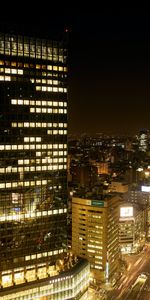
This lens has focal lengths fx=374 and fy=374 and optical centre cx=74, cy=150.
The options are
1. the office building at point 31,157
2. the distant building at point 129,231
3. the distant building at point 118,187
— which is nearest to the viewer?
the office building at point 31,157

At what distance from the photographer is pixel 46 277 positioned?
6719 cm

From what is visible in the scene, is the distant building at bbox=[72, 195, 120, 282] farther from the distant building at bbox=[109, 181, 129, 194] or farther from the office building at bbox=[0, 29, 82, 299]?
the distant building at bbox=[109, 181, 129, 194]

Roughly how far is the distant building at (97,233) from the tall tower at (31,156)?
23.0 m

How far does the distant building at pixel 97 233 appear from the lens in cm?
9081

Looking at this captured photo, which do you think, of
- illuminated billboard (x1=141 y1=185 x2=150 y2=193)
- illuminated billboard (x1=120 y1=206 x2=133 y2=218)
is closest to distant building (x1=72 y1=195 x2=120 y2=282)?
illuminated billboard (x1=120 y1=206 x2=133 y2=218)

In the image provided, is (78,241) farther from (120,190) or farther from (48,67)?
(120,190)

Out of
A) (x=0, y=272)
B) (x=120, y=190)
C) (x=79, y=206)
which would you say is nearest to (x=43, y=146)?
(x=0, y=272)

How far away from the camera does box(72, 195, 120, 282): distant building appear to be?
90812mm

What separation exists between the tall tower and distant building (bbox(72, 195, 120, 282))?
22953mm

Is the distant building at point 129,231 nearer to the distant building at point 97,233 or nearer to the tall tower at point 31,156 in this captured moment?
the distant building at point 97,233

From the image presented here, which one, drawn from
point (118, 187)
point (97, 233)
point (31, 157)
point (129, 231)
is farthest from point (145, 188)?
point (31, 157)

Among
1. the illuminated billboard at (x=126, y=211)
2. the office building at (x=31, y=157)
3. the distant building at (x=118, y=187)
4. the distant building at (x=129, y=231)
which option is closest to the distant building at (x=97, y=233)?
the distant building at (x=129, y=231)

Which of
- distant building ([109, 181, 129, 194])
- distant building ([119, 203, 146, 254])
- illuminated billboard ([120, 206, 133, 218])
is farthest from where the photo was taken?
distant building ([109, 181, 129, 194])

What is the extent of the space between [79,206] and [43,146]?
32.1 metres
